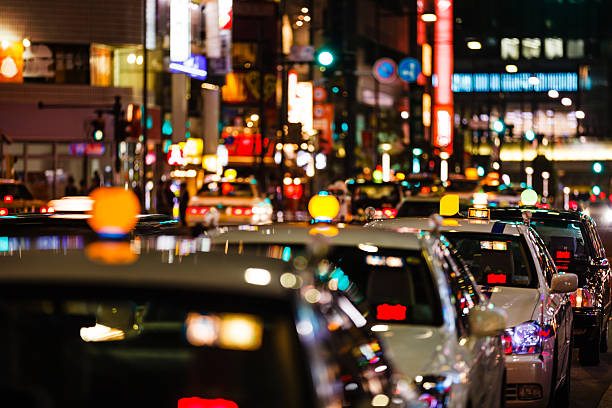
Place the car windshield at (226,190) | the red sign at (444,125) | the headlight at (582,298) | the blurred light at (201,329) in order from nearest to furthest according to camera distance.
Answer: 1. the blurred light at (201,329)
2. the headlight at (582,298)
3. the car windshield at (226,190)
4. the red sign at (444,125)

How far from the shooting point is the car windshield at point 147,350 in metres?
3.32

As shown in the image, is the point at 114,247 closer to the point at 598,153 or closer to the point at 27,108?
the point at 27,108

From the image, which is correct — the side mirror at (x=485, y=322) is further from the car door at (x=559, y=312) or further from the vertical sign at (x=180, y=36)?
the vertical sign at (x=180, y=36)

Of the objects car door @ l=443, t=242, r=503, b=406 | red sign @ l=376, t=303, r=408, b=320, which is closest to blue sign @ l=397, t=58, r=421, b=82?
car door @ l=443, t=242, r=503, b=406

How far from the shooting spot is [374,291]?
7301mm

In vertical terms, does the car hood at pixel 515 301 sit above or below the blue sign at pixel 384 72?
below

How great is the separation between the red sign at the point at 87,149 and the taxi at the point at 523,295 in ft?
136

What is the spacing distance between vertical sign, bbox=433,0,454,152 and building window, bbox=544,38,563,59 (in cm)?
5116

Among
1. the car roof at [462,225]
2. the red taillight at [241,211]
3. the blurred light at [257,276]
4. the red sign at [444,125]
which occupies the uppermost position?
the red sign at [444,125]

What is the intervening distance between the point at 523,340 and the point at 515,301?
20.5 inches

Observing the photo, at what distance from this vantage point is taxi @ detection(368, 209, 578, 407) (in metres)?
8.89

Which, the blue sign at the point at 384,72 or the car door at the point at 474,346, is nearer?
the car door at the point at 474,346

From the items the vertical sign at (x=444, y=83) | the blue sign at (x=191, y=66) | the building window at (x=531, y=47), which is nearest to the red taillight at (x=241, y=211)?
the blue sign at (x=191, y=66)

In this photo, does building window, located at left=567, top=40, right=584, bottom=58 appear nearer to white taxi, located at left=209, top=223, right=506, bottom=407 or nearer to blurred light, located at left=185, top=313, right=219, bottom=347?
white taxi, located at left=209, top=223, right=506, bottom=407
